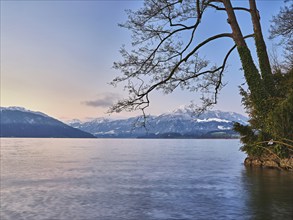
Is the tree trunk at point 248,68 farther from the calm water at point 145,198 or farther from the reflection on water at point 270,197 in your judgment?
the calm water at point 145,198

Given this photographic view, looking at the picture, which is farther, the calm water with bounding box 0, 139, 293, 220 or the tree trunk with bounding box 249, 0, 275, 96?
the tree trunk with bounding box 249, 0, 275, 96

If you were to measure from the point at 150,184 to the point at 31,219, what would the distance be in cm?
1108

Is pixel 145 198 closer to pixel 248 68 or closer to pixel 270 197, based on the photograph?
pixel 270 197

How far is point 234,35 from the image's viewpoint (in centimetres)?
1525

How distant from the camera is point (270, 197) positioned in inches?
674

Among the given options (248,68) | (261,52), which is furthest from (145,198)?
(261,52)

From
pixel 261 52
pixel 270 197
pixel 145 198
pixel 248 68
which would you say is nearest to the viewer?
pixel 248 68

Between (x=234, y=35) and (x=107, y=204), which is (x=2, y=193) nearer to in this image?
(x=107, y=204)

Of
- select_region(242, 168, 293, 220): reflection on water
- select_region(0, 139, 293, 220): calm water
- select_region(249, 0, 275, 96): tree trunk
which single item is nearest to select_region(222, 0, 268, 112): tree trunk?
select_region(249, 0, 275, 96): tree trunk

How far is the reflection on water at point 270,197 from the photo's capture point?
13.8m

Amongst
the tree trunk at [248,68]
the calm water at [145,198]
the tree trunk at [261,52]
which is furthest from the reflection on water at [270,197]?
the tree trunk at [261,52]

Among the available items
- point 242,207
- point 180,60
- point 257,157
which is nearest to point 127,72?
point 180,60

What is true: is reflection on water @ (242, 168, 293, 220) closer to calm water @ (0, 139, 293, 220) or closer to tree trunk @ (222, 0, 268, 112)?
calm water @ (0, 139, 293, 220)

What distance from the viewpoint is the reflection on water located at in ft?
45.2
